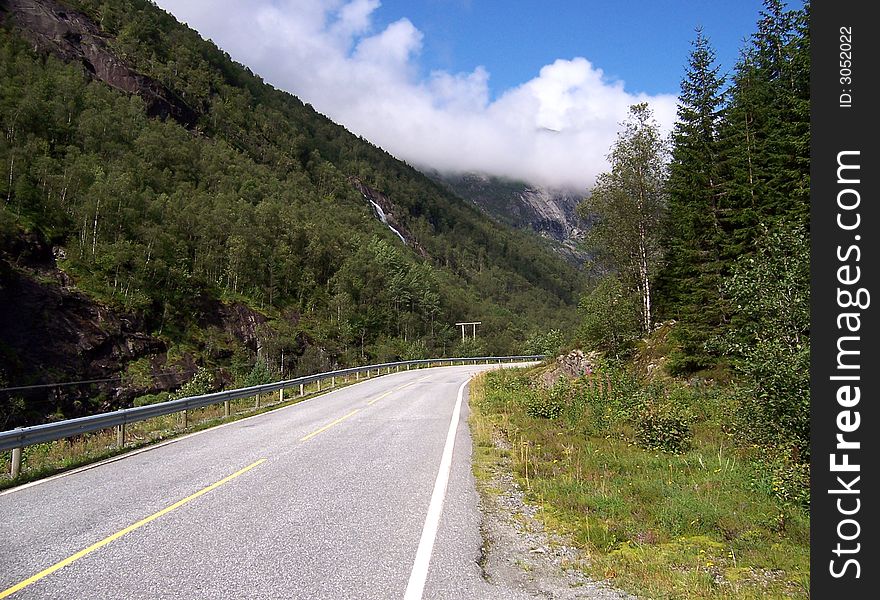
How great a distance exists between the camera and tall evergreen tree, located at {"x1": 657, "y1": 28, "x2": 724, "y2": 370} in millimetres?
18047

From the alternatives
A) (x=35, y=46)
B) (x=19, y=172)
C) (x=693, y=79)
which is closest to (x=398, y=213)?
(x=35, y=46)

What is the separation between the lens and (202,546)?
16.0 ft

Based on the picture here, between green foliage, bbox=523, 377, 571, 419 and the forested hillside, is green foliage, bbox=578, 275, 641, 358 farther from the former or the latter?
green foliage, bbox=523, 377, 571, 419

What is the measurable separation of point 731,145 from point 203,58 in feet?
669

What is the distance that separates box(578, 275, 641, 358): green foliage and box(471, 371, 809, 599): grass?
43.8ft

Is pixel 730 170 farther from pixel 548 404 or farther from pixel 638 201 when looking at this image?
pixel 548 404

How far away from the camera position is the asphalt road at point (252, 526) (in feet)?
13.3

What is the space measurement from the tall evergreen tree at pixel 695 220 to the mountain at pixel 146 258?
16.1m

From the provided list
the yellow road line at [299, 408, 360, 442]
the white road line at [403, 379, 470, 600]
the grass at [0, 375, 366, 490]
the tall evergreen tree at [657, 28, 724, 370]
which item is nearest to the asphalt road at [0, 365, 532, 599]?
the white road line at [403, 379, 470, 600]

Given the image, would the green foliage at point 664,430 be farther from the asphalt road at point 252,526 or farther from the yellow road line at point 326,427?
the yellow road line at point 326,427

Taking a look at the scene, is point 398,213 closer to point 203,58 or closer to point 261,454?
point 203,58

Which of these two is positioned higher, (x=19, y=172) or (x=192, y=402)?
(x=19, y=172)

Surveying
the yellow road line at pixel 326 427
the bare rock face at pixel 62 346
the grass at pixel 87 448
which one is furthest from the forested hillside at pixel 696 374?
the bare rock face at pixel 62 346

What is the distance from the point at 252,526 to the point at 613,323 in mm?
23458
